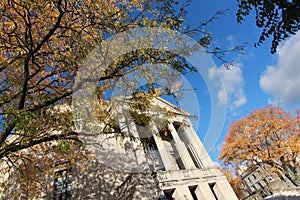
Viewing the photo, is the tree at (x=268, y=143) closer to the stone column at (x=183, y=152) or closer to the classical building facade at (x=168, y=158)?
the classical building facade at (x=168, y=158)

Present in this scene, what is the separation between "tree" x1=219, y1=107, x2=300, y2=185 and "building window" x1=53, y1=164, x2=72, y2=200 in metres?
21.2

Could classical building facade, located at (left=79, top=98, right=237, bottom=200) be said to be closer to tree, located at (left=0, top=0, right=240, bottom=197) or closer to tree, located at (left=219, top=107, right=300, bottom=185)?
tree, located at (left=0, top=0, right=240, bottom=197)

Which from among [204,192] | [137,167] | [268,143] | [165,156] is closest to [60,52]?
[137,167]

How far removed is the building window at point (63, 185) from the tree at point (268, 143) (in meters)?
21.2

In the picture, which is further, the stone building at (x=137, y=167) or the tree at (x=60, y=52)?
the stone building at (x=137, y=167)

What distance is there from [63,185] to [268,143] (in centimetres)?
2413

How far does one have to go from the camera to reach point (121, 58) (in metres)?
6.05

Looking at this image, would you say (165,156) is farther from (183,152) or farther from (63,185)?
(63,185)

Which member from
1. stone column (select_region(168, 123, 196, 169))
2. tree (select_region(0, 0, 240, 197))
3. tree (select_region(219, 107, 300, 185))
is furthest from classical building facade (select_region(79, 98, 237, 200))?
tree (select_region(219, 107, 300, 185))

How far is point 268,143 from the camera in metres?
23.7

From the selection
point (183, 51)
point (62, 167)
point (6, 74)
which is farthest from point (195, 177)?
point (6, 74)

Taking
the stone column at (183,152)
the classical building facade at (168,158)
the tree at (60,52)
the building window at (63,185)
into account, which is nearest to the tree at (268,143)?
the classical building facade at (168,158)

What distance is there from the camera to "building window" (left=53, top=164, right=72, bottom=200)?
11.5 m

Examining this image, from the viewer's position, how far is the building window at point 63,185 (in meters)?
11.5
